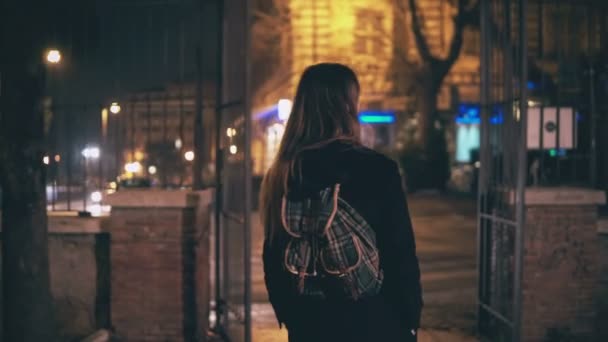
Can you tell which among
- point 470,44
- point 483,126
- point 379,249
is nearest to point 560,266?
point 483,126

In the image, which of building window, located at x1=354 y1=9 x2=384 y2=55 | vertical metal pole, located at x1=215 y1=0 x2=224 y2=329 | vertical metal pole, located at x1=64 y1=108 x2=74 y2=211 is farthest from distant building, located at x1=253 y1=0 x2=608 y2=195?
vertical metal pole, located at x1=215 y1=0 x2=224 y2=329

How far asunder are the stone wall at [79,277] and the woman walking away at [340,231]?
13.8 ft

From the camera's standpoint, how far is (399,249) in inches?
99.3

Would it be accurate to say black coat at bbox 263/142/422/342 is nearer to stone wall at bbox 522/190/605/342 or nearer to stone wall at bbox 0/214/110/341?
stone wall at bbox 522/190/605/342

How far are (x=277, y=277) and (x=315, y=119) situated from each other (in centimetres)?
65

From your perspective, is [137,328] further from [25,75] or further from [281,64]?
[281,64]

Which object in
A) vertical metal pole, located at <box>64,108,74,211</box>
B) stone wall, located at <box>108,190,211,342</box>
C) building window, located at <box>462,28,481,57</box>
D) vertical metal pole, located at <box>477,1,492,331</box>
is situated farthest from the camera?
building window, located at <box>462,28,481,57</box>

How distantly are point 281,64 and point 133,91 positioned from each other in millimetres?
23107

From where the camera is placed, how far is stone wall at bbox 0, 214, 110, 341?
21.1 feet

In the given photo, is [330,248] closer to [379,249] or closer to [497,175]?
[379,249]

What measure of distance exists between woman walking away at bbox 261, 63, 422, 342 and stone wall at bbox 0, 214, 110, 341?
4.21 m

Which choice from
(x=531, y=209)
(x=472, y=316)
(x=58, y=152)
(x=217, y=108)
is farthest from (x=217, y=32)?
(x=472, y=316)

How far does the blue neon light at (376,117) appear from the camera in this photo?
1118 inches

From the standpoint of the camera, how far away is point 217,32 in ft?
21.8
